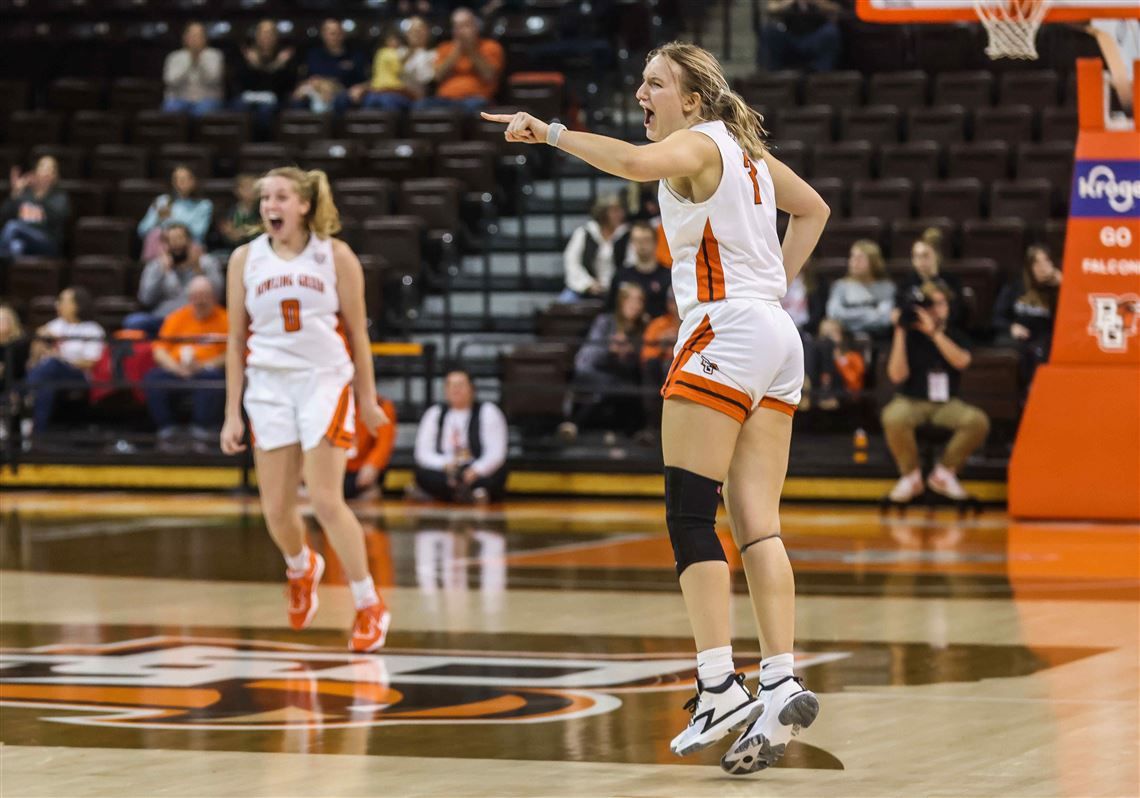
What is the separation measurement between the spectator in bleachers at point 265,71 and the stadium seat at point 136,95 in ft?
2.72

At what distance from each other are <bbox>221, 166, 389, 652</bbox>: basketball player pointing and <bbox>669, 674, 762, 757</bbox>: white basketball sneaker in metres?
2.64

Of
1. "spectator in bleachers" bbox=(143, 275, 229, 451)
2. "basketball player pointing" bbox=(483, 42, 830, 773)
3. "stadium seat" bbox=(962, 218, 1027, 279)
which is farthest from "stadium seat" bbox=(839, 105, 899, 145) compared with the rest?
"basketball player pointing" bbox=(483, 42, 830, 773)

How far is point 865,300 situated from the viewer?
551 inches

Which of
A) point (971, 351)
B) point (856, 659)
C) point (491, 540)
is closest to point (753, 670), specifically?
point (856, 659)

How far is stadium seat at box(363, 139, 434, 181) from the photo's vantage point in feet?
56.2

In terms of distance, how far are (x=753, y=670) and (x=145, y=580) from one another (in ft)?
13.5

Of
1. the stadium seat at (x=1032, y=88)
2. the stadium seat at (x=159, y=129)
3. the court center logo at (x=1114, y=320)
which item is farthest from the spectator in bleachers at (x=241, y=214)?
the court center logo at (x=1114, y=320)

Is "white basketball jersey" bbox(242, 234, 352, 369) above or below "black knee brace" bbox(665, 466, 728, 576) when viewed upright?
above

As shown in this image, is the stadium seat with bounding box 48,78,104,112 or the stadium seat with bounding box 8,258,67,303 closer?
the stadium seat with bounding box 8,258,67,303

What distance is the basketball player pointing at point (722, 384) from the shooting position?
195 inches

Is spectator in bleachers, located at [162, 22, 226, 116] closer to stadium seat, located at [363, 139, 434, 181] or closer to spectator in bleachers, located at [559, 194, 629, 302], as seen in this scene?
stadium seat, located at [363, 139, 434, 181]

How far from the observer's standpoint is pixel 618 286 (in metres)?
14.6

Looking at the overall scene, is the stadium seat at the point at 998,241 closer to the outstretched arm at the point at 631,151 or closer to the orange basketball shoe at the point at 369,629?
the orange basketball shoe at the point at 369,629

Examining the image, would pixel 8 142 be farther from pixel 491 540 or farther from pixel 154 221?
pixel 491 540
